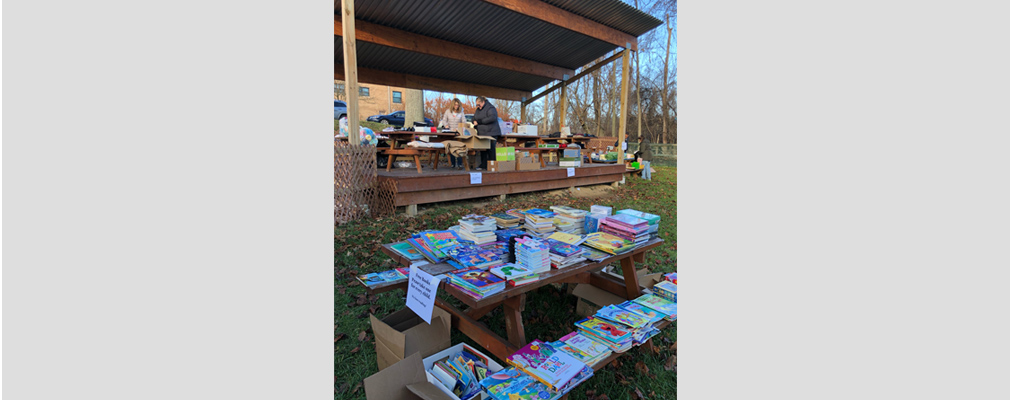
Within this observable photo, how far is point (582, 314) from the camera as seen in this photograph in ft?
9.75

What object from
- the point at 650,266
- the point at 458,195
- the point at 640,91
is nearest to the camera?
the point at 650,266

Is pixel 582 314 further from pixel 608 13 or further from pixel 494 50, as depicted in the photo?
pixel 494 50

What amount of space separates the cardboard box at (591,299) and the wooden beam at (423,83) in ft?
30.4

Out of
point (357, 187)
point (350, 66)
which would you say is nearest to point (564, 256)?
point (357, 187)

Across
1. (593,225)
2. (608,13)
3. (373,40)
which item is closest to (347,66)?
(373,40)

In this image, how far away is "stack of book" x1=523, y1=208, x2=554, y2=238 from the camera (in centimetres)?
272

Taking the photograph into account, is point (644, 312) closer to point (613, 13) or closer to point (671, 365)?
point (671, 365)

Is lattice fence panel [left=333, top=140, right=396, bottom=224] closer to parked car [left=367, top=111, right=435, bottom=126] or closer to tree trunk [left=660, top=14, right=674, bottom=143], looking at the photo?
parked car [left=367, top=111, right=435, bottom=126]

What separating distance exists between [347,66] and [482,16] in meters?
3.82

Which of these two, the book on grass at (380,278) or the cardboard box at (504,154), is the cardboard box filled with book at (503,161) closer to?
the cardboard box at (504,154)

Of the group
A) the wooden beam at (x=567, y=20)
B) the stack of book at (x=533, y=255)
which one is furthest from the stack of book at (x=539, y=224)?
the wooden beam at (x=567, y=20)

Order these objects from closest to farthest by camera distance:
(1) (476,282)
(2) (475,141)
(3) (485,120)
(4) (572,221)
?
(1) (476,282) → (4) (572,221) → (2) (475,141) → (3) (485,120)

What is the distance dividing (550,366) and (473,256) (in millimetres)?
736

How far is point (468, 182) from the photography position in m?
6.62
